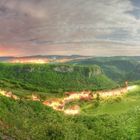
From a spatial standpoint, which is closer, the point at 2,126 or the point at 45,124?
the point at 2,126

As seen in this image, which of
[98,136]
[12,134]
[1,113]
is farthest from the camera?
[1,113]

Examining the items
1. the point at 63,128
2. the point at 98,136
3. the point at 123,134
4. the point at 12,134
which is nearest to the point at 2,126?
the point at 12,134

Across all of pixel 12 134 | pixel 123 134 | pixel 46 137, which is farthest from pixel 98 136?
pixel 12 134

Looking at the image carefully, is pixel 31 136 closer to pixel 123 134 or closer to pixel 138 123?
pixel 123 134

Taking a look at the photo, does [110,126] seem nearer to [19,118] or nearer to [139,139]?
[139,139]

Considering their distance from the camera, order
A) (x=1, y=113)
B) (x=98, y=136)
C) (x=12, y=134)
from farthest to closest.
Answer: (x=1, y=113), (x=98, y=136), (x=12, y=134)

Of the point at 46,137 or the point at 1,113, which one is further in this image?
the point at 1,113

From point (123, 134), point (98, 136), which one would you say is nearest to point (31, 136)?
point (98, 136)
